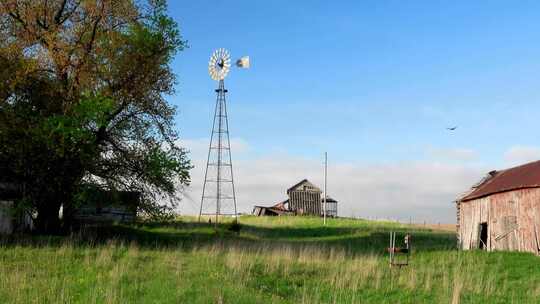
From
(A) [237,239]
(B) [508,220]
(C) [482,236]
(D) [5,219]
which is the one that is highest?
(B) [508,220]

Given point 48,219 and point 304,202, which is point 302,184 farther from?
point 48,219

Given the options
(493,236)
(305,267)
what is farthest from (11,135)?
(493,236)

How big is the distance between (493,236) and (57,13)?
2615 centimetres

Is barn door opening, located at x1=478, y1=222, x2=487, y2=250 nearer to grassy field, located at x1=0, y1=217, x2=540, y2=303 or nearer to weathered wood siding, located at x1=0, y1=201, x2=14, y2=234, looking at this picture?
grassy field, located at x1=0, y1=217, x2=540, y2=303

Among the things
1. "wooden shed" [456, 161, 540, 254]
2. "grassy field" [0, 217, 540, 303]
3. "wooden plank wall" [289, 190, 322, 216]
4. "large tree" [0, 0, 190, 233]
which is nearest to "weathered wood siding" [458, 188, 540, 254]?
"wooden shed" [456, 161, 540, 254]

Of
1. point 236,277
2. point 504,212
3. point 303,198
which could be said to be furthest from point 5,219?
point 303,198

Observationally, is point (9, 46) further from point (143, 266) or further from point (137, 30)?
point (143, 266)

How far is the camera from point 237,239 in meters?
36.3

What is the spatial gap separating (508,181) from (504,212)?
2236 mm

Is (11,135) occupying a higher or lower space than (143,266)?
higher

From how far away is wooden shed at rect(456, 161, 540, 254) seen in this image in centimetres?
3033

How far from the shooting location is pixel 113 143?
29516mm

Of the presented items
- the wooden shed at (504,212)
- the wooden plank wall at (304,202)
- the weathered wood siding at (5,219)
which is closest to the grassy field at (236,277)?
the wooden shed at (504,212)

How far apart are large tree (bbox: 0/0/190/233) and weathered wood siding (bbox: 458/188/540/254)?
17.6 metres
